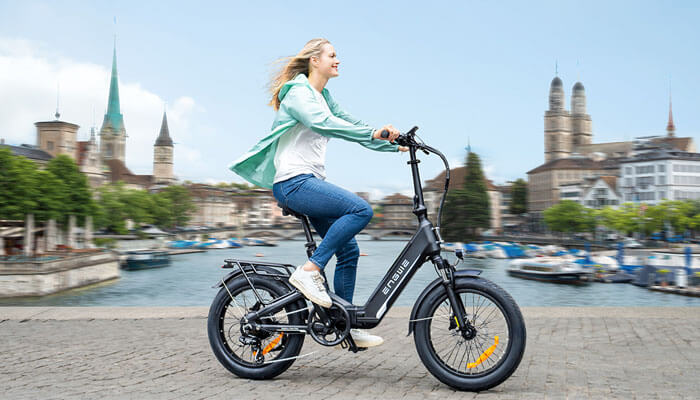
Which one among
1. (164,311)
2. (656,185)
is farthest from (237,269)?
(656,185)

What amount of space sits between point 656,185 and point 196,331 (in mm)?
87938

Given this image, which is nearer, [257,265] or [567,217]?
[257,265]

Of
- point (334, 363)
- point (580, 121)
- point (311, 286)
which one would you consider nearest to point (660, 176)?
point (580, 121)

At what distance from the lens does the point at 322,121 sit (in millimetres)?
3543

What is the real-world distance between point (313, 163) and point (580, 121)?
477 feet

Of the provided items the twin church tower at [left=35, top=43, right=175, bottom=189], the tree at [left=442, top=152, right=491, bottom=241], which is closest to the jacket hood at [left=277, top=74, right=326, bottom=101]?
the tree at [left=442, top=152, right=491, bottom=241]

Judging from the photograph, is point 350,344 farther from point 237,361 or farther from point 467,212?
point 467,212

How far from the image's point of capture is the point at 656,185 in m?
84.9

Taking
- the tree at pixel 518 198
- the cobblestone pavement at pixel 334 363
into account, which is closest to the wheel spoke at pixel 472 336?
the cobblestone pavement at pixel 334 363

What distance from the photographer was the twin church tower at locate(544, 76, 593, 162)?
137 m

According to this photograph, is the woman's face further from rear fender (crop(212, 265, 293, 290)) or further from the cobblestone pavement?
the cobblestone pavement

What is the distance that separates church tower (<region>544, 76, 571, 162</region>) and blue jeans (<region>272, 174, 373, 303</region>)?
133936 mm

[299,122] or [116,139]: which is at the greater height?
[116,139]

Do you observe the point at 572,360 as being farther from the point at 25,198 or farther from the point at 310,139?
the point at 25,198
